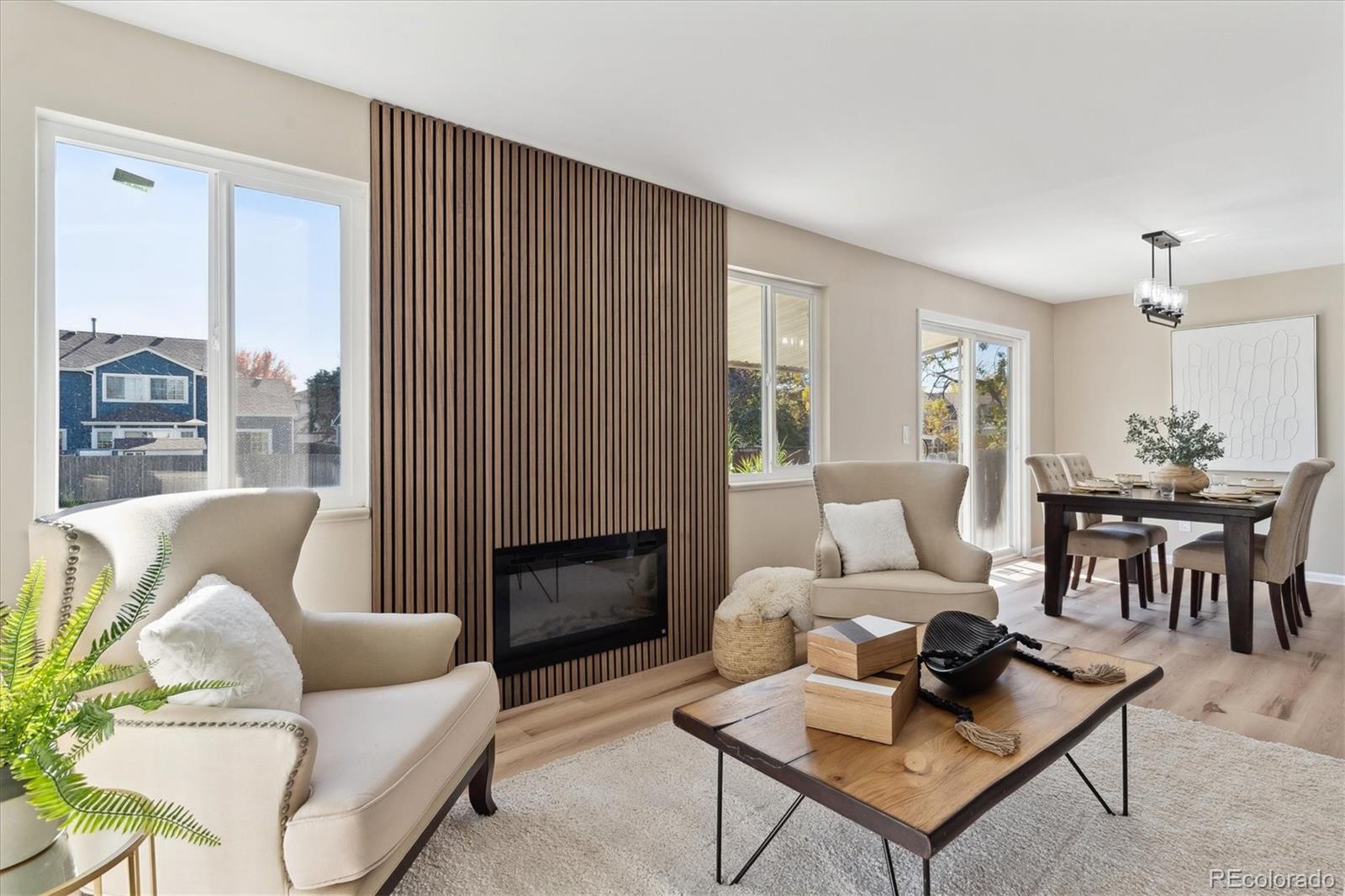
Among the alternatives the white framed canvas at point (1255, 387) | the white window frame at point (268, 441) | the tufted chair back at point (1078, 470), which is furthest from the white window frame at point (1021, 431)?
the white window frame at point (268, 441)

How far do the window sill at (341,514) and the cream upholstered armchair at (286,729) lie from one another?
0.48 m

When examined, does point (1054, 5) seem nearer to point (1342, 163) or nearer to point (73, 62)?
point (1342, 163)

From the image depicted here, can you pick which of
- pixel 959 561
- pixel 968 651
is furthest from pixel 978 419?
pixel 968 651

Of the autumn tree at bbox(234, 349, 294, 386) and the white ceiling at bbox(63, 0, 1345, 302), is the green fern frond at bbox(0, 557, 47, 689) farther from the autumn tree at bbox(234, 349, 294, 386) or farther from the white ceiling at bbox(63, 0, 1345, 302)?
the white ceiling at bbox(63, 0, 1345, 302)

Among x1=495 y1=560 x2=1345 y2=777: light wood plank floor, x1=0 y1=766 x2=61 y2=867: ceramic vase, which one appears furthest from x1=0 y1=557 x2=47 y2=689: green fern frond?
x1=495 y1=560 x2=1345 y2=777: light wood plank floor

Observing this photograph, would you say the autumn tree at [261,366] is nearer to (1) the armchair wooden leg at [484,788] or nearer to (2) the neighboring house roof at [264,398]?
(2) the neighboring house roof at [264,398]

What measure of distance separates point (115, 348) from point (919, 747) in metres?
2.65

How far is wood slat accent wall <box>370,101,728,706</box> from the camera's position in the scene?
2.69 m

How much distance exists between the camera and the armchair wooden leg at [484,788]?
2035mm

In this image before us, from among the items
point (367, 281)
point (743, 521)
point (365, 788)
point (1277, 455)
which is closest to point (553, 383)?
point (367, 281)

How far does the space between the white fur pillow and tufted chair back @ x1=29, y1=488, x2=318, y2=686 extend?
8.02 ft

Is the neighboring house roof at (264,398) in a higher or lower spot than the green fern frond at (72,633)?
higher

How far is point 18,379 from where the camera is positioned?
1.98 m

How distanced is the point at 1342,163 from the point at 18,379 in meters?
5.43
